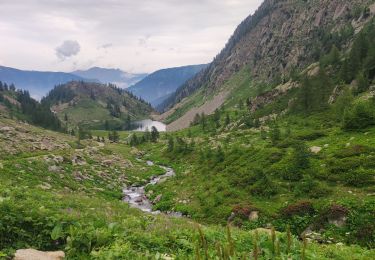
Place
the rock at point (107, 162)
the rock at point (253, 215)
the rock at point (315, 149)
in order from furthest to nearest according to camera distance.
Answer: the rock at point (107, 162) → the rock at point (315, 149) → the rock at point (253, 215)

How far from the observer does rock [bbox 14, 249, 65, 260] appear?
1046 centimetres

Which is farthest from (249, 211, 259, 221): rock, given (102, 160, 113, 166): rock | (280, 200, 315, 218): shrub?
(102, 160, 113, 166): rock

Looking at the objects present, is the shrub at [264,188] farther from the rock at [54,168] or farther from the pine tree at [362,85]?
the pine tree at [362,85]

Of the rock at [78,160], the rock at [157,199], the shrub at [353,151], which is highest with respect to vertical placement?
the shrub at [353,151]

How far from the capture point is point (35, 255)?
1066 cm

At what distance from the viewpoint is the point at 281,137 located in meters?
56.0

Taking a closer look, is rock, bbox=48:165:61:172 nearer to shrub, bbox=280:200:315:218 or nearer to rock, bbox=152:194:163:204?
rock, bbox=152:194:163:204

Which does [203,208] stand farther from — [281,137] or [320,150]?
[281,137]

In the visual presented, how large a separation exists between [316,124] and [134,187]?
1427 inches

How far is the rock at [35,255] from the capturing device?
10461mm

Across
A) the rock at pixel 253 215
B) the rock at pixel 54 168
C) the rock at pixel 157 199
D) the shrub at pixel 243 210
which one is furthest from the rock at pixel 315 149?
the rock at pixel 54 168

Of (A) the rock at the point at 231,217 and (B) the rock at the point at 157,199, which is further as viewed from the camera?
(B) the rock at the point at 157,199

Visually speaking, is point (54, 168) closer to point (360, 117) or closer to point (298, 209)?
point (298, 209)

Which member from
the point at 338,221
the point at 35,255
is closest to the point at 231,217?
Answer: the point at 338,221
